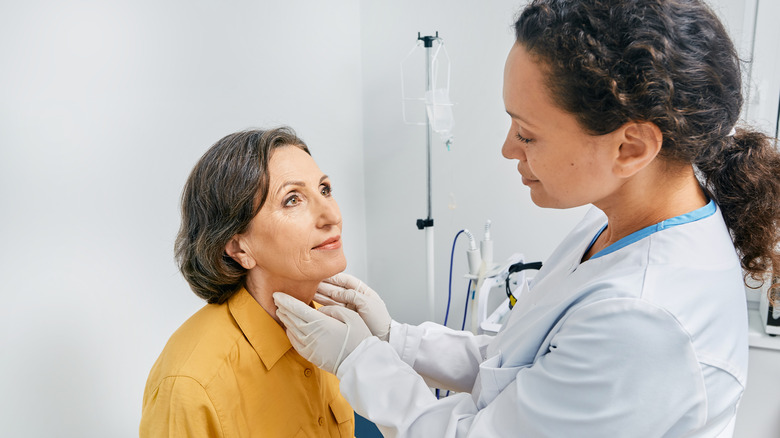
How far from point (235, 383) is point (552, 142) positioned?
2.50 ft

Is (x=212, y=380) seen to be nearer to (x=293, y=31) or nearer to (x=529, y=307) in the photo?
(x=529, y=307)

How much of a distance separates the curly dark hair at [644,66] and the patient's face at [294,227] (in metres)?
0.57

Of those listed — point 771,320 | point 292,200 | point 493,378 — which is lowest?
point 771,320

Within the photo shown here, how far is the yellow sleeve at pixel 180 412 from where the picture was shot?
3.15ft

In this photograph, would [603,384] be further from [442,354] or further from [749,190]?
[442,354]

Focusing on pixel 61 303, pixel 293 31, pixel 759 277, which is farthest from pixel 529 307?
pixel 293 31

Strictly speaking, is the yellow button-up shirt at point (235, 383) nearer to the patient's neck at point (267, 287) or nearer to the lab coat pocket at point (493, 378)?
the patient's neck at point (267, 287)

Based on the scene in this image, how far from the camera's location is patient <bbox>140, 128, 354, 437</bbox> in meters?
1.03

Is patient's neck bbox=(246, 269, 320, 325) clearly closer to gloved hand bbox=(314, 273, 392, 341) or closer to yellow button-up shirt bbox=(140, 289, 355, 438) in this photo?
yellow button-up shirt bbox=(140, 289, 355, 438)

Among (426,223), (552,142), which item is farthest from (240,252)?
(426,223)

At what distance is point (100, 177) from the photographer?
1.24 metres

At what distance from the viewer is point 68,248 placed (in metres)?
1.18

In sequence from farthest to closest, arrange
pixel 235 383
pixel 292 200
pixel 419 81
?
pixel 419 81 < pixel 292 200 < pixel 235 383

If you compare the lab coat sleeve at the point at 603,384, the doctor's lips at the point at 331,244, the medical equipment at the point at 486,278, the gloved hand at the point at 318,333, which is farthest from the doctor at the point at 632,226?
the medical equipment at the point at 486,278
